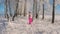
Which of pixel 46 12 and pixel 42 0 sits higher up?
pixel 42 0

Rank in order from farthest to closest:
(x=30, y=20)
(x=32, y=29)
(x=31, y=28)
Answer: (x=30, y=20)
(x=31, y=28)
(x=32, y=29)

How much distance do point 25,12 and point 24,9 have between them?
→ 56 cm

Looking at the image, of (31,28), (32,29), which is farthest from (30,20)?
(32,29)

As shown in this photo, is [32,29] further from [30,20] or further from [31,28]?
[30,20]

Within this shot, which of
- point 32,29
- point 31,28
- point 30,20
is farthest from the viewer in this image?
point 30,20

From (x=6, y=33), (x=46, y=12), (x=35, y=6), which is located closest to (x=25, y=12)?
(x=46, y=12)

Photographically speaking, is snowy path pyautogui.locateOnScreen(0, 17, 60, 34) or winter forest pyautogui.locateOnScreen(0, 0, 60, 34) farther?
winter forest pyautogui.locateOnScreen(0, 0, 60, 34)

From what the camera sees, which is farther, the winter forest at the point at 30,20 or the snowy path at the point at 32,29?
the winter forest at the point at 30,20

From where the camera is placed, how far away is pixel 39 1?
23938 mm

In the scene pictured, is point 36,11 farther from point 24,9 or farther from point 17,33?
point 17,33

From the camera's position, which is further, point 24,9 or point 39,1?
point 24,9

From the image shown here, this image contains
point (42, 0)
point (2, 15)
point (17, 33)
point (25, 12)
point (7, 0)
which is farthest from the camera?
point (25, 12)

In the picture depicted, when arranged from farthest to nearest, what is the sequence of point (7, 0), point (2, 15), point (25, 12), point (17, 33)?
point (25, 12), point (2, 15), point (7, 0), point (17, 33)

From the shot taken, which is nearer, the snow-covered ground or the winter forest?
the snow-covered ground
